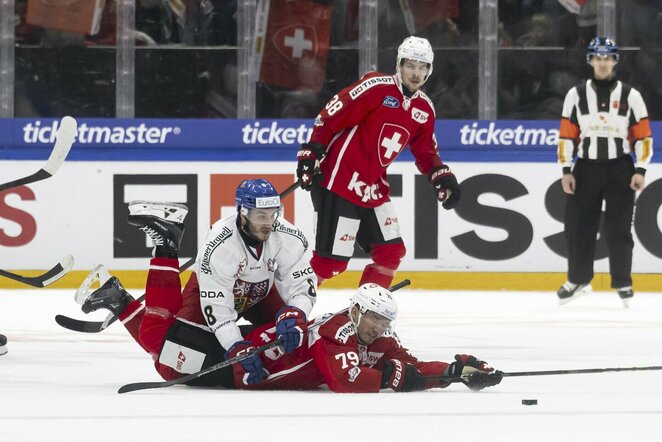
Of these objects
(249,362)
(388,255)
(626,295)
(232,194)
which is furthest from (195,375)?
(232,194)

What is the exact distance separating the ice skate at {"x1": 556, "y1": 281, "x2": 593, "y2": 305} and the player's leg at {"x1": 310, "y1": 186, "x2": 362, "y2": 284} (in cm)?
234

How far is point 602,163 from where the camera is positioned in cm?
908

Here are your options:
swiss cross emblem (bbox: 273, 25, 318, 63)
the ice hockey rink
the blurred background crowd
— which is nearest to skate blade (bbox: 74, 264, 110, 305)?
the ice hockey rink

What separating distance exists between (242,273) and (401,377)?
2.22 ft

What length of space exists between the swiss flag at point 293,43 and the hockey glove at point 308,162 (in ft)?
12.1

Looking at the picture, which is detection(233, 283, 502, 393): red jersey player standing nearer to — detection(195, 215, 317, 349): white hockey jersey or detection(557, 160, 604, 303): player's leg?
detection(195, 215, 317, 349): white hockey jersey

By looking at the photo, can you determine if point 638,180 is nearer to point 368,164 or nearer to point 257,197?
point 368,164

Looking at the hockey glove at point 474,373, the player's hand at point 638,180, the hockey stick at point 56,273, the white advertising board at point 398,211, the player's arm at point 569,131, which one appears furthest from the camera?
the white advertising board at point 398,211

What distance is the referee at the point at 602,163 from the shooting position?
896 centimetres

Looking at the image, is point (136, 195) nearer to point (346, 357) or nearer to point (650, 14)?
point (650, 14)

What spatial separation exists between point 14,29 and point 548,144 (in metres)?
3.52

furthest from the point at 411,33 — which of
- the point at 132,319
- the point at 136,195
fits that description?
the point at 132,319

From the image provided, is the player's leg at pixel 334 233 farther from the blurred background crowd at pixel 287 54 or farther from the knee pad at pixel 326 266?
the blurred background crowd at pixel 287 54

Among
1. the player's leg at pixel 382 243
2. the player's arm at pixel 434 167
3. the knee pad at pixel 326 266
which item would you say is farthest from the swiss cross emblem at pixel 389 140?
the knee pad at pixel 326 266
